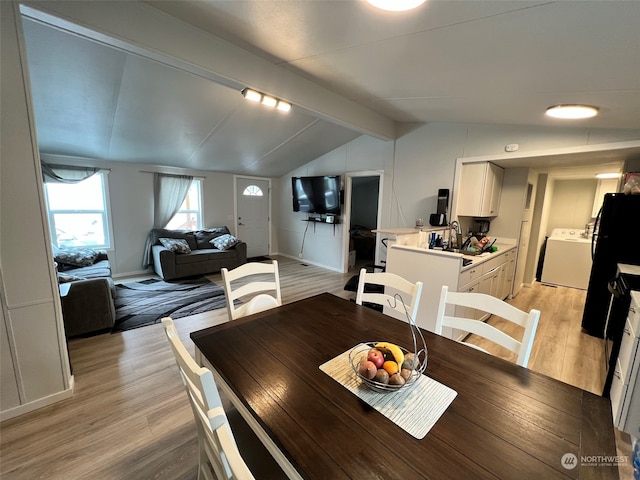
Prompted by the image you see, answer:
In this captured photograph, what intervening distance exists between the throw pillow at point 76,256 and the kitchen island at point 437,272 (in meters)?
4.35

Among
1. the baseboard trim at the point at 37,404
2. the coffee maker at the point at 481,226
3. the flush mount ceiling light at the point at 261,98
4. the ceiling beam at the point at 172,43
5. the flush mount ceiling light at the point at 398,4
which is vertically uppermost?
the ceiling beam at the point at 172,43

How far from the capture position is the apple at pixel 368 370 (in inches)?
37.5


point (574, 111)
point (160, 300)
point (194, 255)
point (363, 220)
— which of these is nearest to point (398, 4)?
point (574, 111)

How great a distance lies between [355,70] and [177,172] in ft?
14.6

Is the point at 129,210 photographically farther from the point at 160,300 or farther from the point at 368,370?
the point at 368,370

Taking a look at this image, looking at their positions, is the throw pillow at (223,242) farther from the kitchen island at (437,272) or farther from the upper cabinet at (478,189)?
the upper cabinet at (478,189)

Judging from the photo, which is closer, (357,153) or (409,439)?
(409,439)

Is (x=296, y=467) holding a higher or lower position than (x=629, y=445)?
higher

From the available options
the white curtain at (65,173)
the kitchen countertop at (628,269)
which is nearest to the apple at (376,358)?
the kitchen countertop at (628,269)

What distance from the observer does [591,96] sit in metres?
1.90

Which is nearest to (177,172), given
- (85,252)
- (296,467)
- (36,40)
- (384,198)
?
(85,252)

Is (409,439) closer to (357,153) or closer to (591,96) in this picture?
(591,96)

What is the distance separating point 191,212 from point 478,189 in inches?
211
